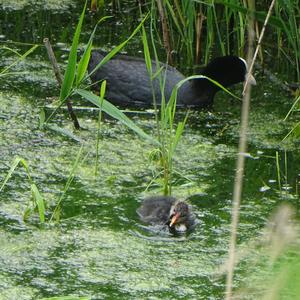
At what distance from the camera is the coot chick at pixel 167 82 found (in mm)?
6191

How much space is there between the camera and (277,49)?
277 inches

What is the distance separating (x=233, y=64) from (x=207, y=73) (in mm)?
179

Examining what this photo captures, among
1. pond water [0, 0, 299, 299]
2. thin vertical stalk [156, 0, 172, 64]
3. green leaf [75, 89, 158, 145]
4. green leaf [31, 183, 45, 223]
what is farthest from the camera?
thin vertical stalk [156, 0, 172, 64]

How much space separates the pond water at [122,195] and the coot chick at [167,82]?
0.14 meters

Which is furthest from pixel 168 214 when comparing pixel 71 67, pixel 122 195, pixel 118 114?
pixel 71 67

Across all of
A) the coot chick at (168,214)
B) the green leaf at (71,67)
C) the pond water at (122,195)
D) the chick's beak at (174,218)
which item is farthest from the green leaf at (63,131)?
the chick's beak at (174,218)

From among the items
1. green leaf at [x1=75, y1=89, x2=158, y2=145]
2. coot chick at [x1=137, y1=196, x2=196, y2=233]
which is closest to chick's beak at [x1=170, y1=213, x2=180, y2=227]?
coot chick at [x1=137, y1=196, x2=196, y2=233]

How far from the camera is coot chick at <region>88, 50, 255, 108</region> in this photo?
6191mm

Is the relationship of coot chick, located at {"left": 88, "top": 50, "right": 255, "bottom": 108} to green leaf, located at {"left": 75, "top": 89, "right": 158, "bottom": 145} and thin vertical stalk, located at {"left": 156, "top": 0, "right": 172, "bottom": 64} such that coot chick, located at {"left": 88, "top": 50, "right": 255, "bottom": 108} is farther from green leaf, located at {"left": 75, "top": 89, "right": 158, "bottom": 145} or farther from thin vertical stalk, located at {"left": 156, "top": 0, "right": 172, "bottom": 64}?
green leaf, located at {"left": 75, "top": 89, "right": 158, "bottom": 145}

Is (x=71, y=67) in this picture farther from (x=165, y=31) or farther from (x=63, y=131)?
(x=165, y=31)

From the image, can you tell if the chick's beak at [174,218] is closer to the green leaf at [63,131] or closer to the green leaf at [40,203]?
the green leaf at [40,203]

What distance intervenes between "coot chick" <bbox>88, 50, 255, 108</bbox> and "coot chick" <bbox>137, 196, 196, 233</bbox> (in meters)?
1.77

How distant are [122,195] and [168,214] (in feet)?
1.16

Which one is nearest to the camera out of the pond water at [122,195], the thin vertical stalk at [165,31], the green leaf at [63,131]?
the pond water at [122,195]
